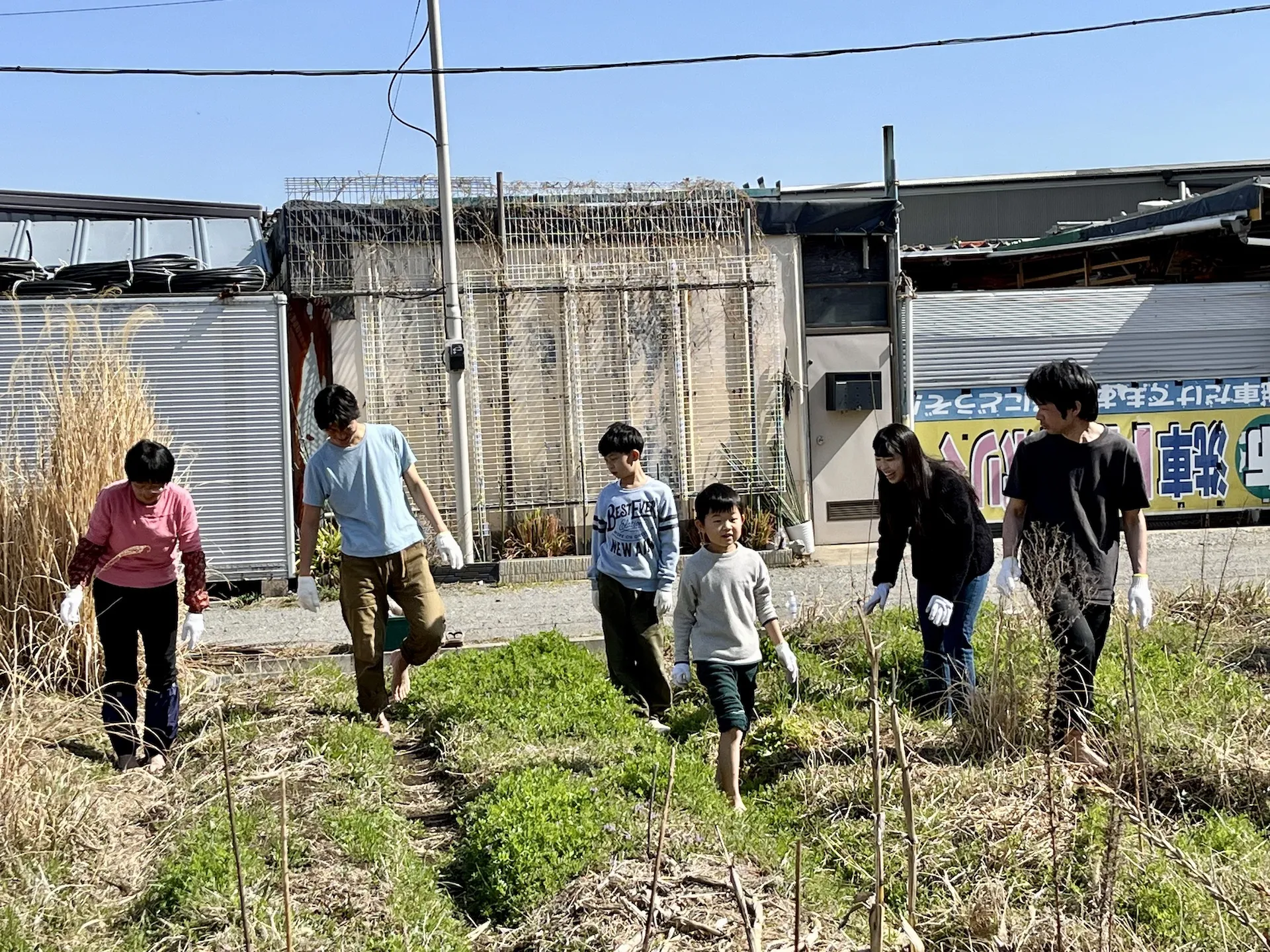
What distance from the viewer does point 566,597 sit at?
11961 mm

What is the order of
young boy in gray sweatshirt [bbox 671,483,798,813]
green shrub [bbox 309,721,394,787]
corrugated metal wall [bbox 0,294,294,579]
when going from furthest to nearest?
corrugated metal wall [bbox 0,294,294,579] < green shrub [bbox 309,721,394,787] < young boy in gray sweatshirt [bbox 671,483,798,813]

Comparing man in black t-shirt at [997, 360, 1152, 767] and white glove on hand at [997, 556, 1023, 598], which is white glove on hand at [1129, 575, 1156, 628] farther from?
white glove on hand at [997, 556, 1023, 598]

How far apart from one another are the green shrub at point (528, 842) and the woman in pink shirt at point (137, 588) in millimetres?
2051

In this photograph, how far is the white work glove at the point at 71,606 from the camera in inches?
245

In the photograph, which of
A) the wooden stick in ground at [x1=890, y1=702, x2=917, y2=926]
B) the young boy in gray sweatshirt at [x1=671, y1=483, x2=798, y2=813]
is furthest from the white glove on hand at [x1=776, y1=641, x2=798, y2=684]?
the wooden stick in ground at [x1=890, y1=702, x2=917, y2=926]

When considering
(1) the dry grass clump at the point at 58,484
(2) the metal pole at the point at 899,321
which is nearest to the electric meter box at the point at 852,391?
(2) the metal pole at the point at 899,321

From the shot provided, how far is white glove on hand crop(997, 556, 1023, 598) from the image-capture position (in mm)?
5945

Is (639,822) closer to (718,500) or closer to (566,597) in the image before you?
(718,500)

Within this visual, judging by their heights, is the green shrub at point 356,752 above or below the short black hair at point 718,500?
below

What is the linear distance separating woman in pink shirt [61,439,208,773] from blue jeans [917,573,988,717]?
12.1 feet

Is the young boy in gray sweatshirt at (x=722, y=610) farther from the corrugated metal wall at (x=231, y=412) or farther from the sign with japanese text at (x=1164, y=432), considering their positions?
the sign with japanese text at (x=1164, y=432)

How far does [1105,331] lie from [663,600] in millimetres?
10001

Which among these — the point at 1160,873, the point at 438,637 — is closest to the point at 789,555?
the point at 438,637

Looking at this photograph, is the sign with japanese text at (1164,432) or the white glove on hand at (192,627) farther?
the sign with japanese text at (1164,432)
